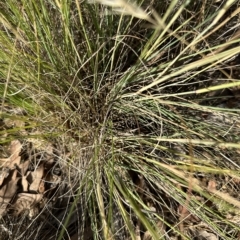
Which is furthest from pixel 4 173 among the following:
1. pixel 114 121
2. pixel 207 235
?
pixel 207 235

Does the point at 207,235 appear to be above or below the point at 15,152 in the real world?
below

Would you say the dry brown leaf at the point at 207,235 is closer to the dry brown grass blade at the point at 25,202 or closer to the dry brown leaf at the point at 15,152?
the dry brown grass blade at the point at 25,202

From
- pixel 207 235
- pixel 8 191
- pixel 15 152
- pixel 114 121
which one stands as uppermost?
pixel 114 121

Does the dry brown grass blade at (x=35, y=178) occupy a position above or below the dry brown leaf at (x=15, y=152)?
below

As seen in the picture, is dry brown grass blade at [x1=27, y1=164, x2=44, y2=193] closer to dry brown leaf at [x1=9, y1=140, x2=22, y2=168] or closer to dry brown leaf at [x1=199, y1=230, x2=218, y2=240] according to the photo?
dry brown leaf at [x1=9, y1=140, x2=22, y2=168]

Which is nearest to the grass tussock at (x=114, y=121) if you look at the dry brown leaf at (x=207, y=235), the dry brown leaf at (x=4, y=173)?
the dry brown leaf at (x=207, y=235)

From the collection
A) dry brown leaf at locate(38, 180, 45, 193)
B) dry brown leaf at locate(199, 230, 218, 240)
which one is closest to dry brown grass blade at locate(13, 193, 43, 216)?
dry brown leaf at locate(38, 180, 45, 193)

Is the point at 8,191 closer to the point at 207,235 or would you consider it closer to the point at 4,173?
the point at 4,173

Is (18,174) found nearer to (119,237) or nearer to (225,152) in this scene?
(119,237)
